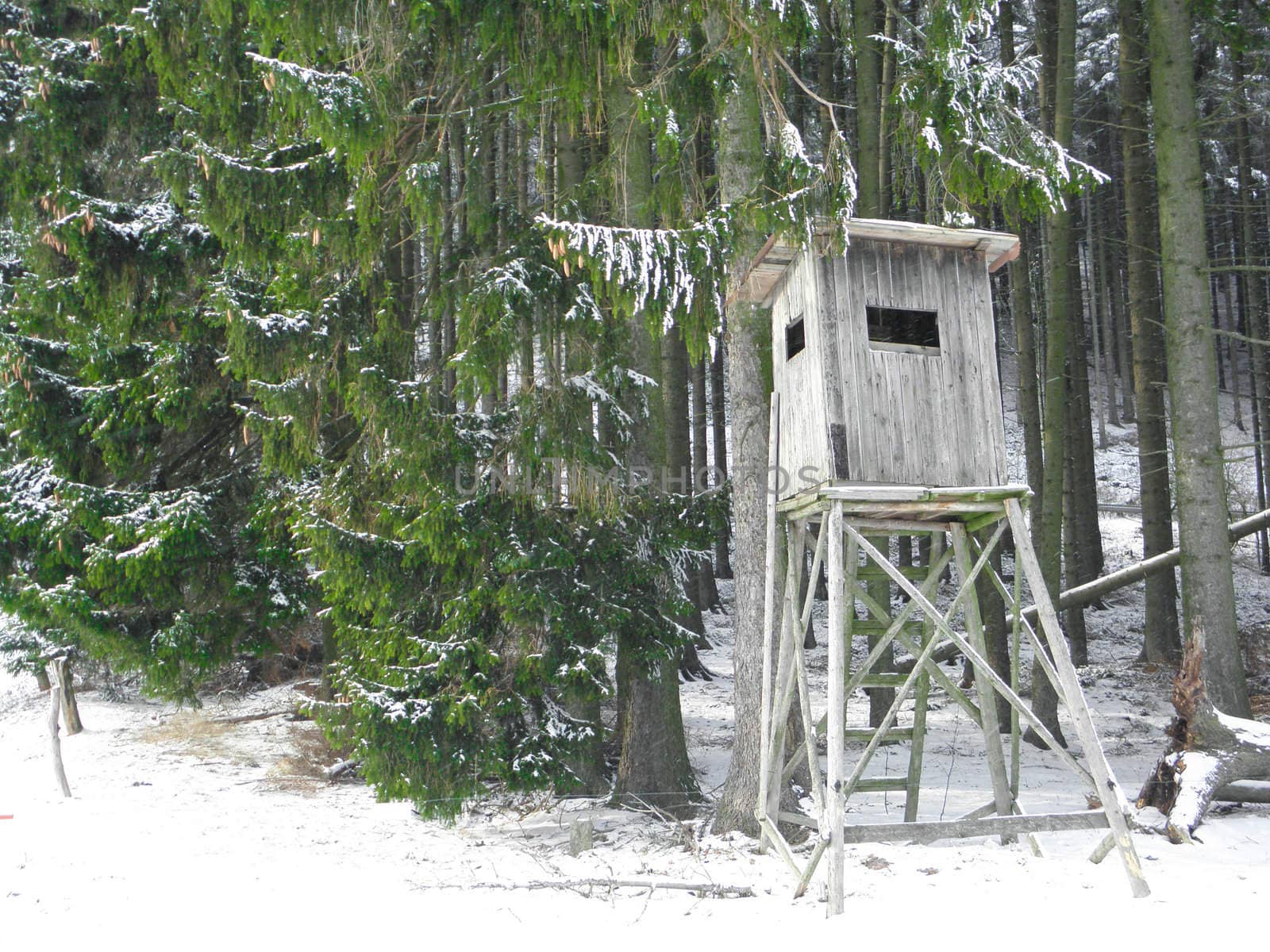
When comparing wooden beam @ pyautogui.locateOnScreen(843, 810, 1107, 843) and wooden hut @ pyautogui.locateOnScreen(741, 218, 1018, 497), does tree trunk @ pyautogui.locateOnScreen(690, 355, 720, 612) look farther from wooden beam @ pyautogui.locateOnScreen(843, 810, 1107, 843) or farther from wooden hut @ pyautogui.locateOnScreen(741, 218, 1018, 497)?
wooden beam @ pyautogui.locateOnScreen(843, 810, 1107, 843)

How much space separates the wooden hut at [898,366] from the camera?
19.5 ft

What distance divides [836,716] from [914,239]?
328 centimetres

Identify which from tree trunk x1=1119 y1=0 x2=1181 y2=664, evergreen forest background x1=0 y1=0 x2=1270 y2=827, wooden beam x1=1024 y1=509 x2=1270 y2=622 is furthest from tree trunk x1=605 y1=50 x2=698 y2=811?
tree trunk x1=1119 y1=0 x2=1181 y2=664

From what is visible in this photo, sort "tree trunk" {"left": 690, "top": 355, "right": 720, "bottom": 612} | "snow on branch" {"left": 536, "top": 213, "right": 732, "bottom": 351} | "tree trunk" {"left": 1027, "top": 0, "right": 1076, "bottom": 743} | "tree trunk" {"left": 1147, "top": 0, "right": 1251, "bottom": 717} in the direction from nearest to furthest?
"snow on branch" {"left": 536, "top": 213, "right": 732, "bottom": 351}
"tree trunk" {"left": 1147, "top": 0, "right": 1251, "bottom": 717}
"tree trunk" {"left": 1027, "top": 0, "right": 1076, "bottom": 743}
"tree trunk" {"left": 690, "top": 355, "right": 720, "bottom": 612}

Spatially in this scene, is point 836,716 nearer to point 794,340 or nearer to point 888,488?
point 888,488

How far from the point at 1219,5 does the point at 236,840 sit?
1308 centimetres

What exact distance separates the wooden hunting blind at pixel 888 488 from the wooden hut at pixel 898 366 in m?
0.01

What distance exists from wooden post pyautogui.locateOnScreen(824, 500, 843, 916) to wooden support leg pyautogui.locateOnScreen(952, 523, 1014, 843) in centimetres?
128

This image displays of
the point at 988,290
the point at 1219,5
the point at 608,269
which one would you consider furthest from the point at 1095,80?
the point at 608,269

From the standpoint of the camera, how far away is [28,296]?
8828mm

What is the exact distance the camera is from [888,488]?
5.71 metres

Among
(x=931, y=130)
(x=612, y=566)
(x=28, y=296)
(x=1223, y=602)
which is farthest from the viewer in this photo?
(x=28, y=296)

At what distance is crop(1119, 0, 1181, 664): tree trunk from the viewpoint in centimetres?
1212

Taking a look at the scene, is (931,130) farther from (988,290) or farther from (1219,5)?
(1219,5)
